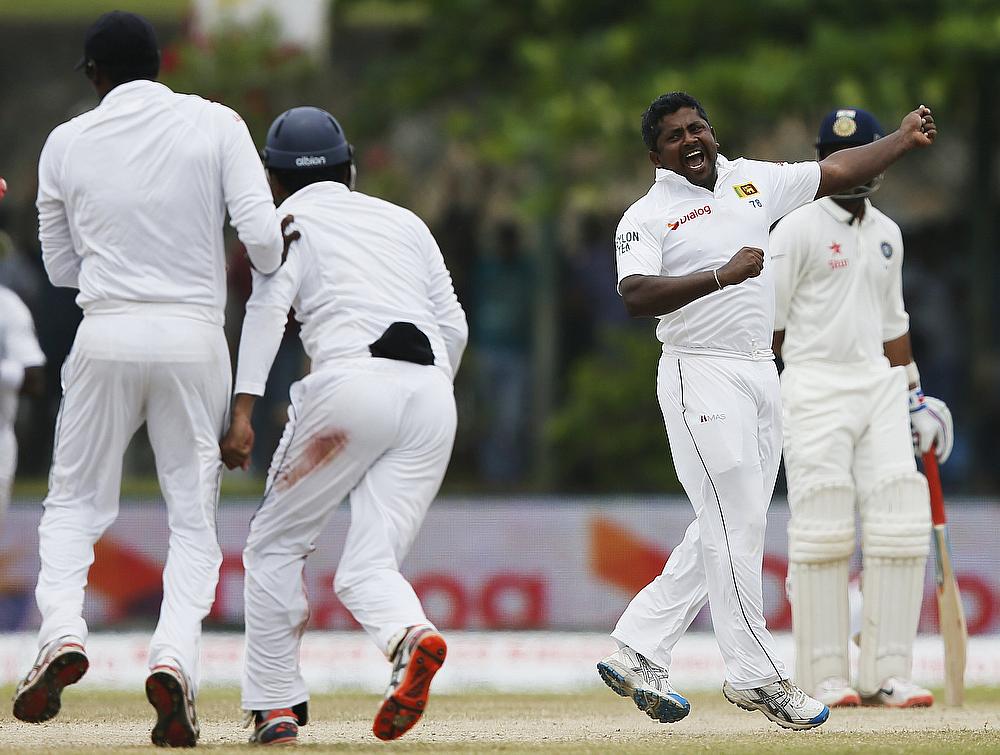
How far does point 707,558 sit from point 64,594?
2.11 meters

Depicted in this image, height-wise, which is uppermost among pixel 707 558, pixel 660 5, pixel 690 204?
pixel 660 5

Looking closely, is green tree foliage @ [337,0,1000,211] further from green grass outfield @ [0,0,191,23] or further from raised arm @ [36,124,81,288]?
raised arm @ [36,124,81,288]

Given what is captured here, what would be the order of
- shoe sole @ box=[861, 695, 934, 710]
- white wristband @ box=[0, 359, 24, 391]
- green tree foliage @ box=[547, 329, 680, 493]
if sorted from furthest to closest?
green tree foliage @ box=[547, 329, 680, 493] < white wristband @ box=[0, 359, 24, 391] < shoe sole @ box=[861, 695, 934, 710]

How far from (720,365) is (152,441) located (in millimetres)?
1871

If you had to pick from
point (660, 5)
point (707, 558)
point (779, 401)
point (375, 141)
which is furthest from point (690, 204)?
point (375, 141)

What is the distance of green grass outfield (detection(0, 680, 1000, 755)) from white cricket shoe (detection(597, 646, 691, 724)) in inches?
3.0

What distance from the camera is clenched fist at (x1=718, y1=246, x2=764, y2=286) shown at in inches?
239

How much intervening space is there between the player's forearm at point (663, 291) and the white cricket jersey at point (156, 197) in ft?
3.84

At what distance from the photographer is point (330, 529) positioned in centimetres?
1188

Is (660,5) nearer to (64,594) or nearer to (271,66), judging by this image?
(271,66)

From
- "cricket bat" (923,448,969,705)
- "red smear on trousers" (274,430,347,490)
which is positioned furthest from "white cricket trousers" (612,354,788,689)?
"cricket bat" (923,448,969,705)

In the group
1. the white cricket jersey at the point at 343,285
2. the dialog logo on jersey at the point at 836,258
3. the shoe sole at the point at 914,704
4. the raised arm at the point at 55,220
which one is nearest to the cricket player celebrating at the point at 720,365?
the white cricket jersey at the point at 343,285

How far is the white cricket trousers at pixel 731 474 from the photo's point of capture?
20.7 feet

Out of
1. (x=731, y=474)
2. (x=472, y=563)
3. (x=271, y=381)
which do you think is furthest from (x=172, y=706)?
(x=271, y=381)
